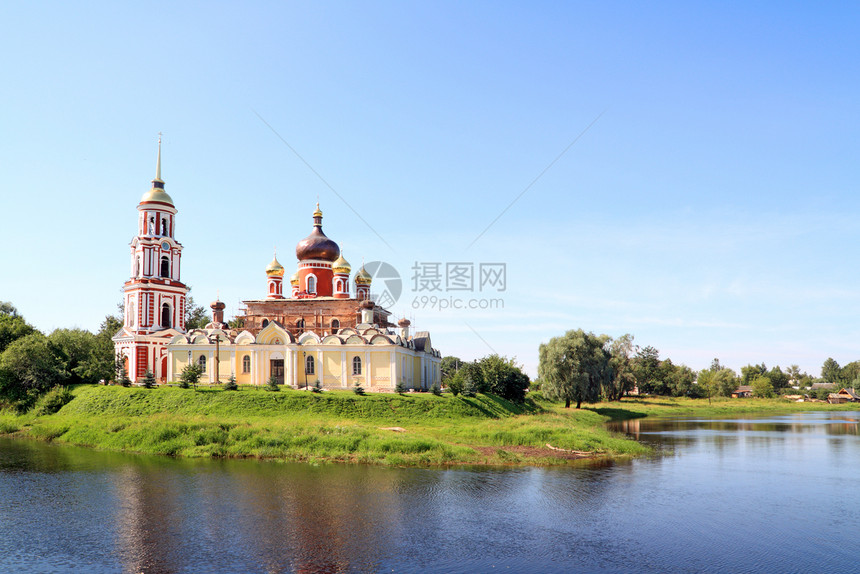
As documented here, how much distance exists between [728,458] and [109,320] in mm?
56356

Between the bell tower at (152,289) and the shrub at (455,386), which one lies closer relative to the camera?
the shrub at (455,386)

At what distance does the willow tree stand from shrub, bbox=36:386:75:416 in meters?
33.3

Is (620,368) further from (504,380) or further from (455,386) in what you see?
(455,386)

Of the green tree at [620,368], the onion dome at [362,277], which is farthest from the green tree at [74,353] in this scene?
the green tree at [620,368]

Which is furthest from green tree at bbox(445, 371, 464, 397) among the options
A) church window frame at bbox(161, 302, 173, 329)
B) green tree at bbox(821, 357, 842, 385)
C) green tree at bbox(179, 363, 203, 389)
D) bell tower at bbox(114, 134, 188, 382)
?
green tree at bbox(821, 357, 842, 385)

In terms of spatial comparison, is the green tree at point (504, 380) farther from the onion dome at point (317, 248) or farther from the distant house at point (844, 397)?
the distant house at point (844, 397)

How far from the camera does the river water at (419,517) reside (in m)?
14.9

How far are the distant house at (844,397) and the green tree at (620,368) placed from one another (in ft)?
131

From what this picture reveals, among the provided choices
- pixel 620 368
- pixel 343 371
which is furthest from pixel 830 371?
pixel 343 371

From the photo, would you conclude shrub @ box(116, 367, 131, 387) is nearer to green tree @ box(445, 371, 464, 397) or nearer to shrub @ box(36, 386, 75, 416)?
shrub @ box(36, 386, 75, 416)

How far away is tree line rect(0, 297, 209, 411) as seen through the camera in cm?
3947

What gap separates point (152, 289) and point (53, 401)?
30.1 feet

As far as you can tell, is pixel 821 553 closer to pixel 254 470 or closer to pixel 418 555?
pixel 418 555

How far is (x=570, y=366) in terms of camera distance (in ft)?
167
